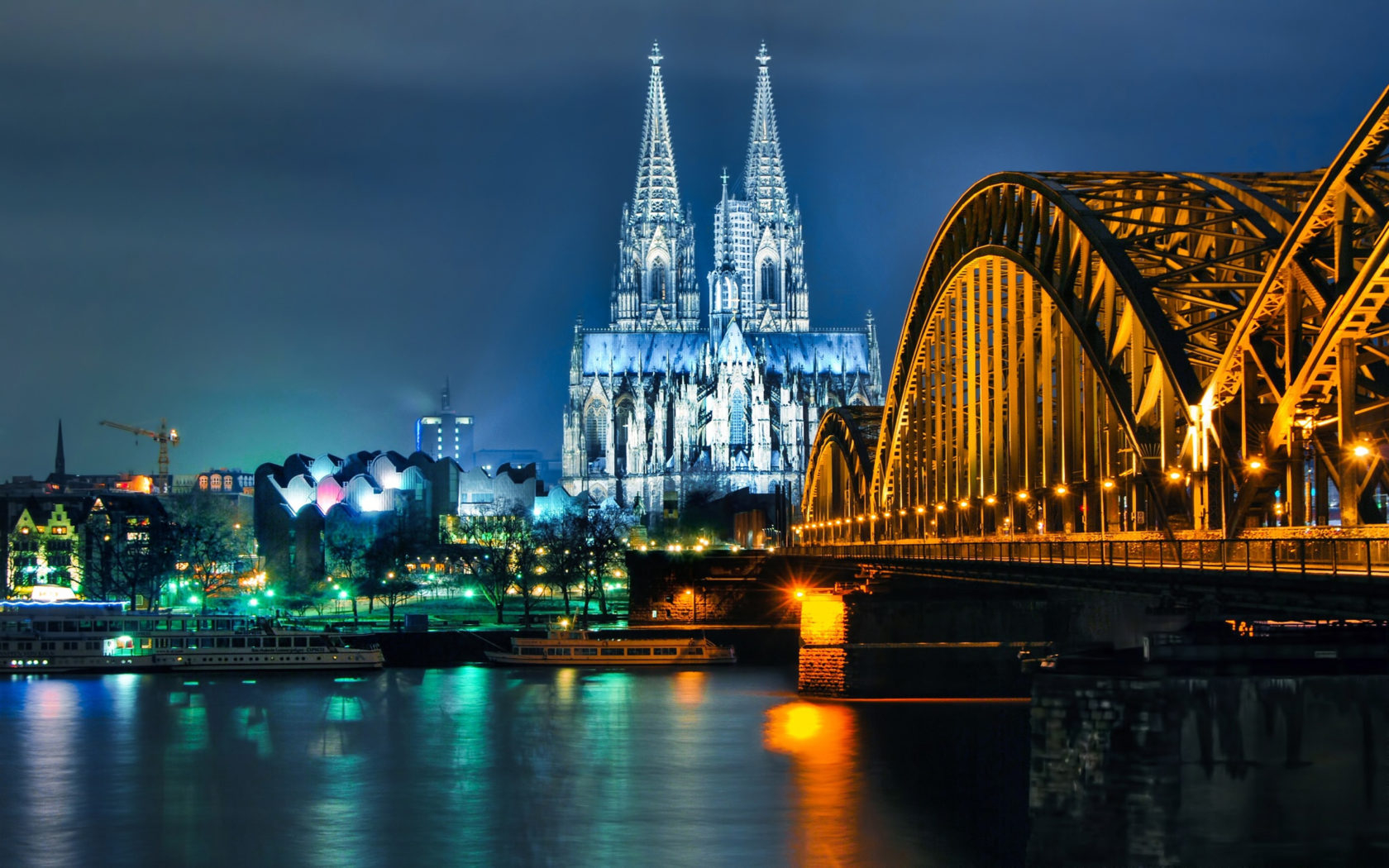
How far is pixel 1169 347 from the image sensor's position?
35.5 m

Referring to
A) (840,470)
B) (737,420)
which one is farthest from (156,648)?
(737,420)

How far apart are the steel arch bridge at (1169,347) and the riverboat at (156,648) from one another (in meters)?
43.8

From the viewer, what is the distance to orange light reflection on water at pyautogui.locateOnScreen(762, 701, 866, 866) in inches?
1703

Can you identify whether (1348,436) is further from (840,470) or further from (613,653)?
(613,653)

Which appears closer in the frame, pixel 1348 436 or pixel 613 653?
pixel 1348 436

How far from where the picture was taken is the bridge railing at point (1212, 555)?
2614 centimetres

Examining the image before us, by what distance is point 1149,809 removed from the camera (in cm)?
2883

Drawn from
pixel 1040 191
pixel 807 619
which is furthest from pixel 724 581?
pixel 1040 191

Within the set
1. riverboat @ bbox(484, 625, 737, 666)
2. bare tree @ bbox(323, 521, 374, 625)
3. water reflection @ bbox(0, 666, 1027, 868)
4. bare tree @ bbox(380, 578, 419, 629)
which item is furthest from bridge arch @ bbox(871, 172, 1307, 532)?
bare tree @ bbox(323, 521, 374, 625)

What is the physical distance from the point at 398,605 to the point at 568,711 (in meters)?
66.1

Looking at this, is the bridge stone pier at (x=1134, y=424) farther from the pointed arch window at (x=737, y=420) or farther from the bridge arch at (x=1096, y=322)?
the pointed arch window at (x=737, y=420)

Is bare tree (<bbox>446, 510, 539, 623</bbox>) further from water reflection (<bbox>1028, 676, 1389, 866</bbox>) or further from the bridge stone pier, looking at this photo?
water reflection (<bbox>1028, 676, 1389, 866</bbox>)

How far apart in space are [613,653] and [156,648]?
24378 mm

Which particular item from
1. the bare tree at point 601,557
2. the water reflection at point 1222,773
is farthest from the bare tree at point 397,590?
the water reflection at point 1222,773
